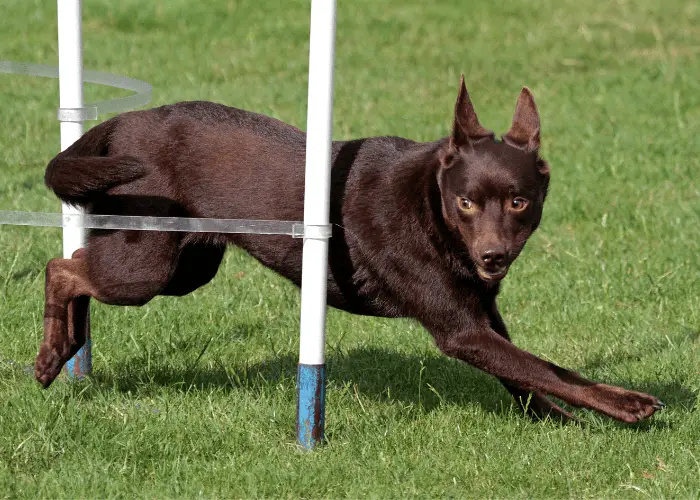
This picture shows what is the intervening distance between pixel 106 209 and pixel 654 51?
827cm

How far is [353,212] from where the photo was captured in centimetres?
420

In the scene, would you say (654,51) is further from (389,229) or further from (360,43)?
(389,229)

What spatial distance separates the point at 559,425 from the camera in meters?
4.32

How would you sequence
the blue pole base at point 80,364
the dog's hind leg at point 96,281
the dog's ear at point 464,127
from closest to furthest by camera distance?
the dog's ear at point 464,127 < the dog's hind leg at point 96,281 < the blue pole base at point 80,364

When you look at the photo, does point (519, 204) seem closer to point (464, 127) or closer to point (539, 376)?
point (464, 127)

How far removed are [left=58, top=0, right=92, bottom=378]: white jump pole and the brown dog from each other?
0.17 meters

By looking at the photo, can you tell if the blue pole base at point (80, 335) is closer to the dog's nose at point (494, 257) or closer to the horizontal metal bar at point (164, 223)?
the horizontal metal bar at point (164, 223)

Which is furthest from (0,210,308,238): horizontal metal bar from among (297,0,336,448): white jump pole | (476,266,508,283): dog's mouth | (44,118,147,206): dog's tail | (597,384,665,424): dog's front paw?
(597,384,665,424): dog's front paw

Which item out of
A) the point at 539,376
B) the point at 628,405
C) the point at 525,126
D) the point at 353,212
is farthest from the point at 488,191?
the point at 628,405

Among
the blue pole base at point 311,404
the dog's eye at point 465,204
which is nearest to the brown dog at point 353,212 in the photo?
the dog's eye at point 465,204

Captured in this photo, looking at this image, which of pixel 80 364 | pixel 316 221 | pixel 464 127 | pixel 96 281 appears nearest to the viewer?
pixel 316 221

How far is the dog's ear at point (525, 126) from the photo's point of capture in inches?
163

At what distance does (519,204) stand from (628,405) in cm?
83

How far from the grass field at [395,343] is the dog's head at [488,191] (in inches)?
29.8
